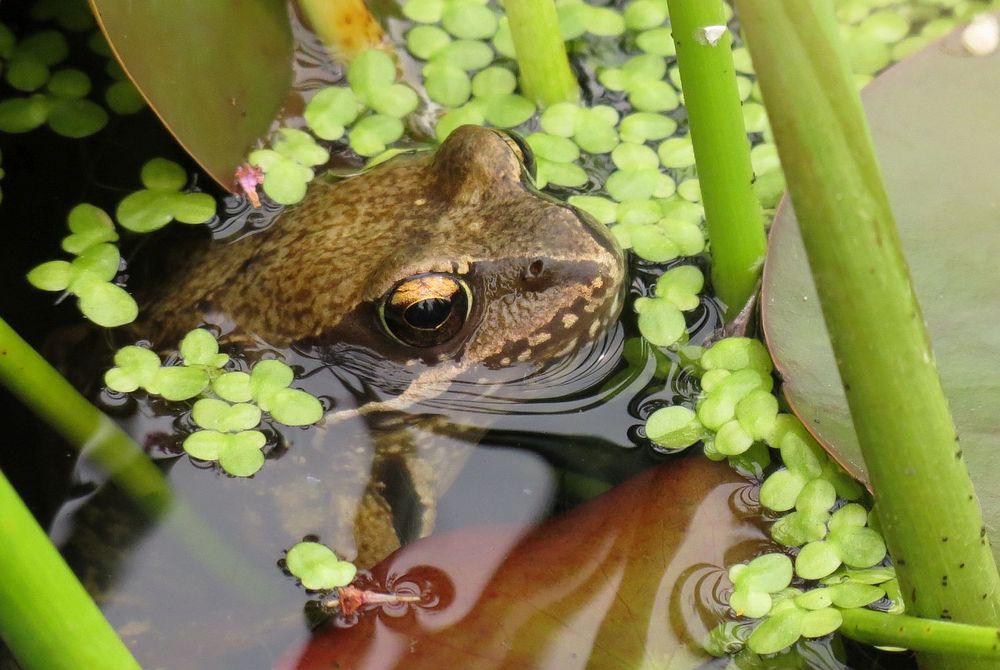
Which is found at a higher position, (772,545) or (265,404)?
(265,404)

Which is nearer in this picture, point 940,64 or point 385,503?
point 940,64

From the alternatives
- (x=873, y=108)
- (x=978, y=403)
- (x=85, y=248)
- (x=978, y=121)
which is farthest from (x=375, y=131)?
(x=978, y=403)

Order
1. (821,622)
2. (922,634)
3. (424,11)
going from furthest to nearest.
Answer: (424,11) < (821,622) < (922,634)

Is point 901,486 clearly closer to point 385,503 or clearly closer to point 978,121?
point 978,121

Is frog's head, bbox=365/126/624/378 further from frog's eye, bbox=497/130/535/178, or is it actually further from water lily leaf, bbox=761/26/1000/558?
water lily leaf, bbox=761/26/1000/558

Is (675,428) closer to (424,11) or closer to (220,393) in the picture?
(220,393)

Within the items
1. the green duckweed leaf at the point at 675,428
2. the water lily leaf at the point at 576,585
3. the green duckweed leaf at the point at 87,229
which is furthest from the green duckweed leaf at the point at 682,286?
the green duckweed leaf at the point at 87,229

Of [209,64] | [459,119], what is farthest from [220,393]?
[459,119]
